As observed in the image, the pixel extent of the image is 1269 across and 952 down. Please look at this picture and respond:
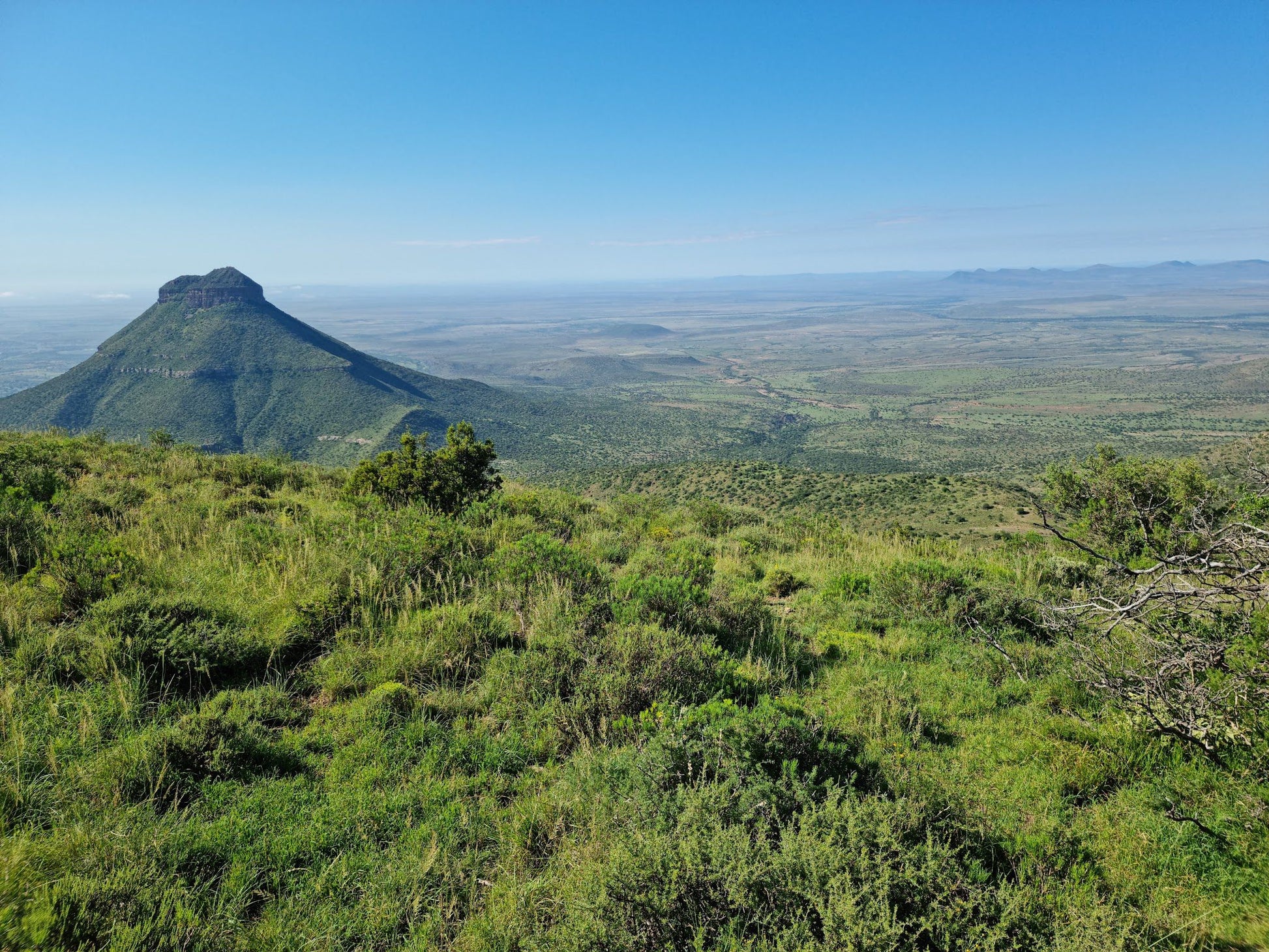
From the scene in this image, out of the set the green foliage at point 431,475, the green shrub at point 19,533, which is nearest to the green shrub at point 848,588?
the green foliage at point 431,475

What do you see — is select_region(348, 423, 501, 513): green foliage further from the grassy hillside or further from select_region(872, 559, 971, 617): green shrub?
select_region(872, 559, 971, 617): green shrub

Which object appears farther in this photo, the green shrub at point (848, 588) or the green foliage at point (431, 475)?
the green foliage at point (431, 475)

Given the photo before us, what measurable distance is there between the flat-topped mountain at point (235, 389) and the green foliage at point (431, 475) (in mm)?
62614

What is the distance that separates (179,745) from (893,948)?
3648 millimetres

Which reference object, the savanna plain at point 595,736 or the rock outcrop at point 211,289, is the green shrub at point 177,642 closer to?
the savanna plain at point 595,736

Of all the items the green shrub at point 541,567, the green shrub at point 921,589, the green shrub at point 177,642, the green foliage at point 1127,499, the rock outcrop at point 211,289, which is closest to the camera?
the green shrub at point 177,642

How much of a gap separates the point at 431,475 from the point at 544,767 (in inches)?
268

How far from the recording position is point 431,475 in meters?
9.29

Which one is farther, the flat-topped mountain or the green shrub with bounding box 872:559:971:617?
the flat-topped mountain

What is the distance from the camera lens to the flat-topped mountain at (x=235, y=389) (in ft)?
228

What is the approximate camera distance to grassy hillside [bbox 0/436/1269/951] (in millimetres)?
2246

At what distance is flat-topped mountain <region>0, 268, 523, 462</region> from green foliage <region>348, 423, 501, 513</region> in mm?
62614

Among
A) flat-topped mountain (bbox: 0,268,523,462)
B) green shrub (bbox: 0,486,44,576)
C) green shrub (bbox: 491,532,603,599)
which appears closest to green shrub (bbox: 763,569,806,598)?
green shrub (bbox: 491,532,603,599)

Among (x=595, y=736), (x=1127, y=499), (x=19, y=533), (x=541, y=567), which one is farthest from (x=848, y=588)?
(x=19, y=533)
